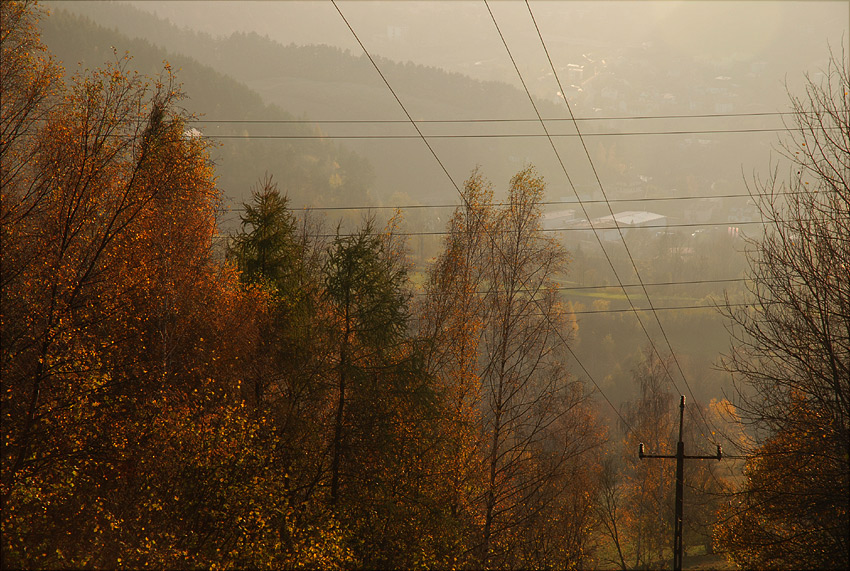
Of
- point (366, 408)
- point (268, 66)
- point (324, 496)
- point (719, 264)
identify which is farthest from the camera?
point (268, 66)

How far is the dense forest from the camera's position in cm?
1027

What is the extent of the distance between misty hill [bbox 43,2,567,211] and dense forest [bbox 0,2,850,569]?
63.0 m

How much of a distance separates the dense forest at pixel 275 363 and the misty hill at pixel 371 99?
62972 mm

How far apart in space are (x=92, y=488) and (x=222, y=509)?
2.31 metres

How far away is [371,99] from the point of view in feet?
507

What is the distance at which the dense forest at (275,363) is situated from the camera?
404 inches

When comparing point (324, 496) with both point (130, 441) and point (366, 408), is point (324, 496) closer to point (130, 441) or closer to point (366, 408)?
point (366, 408)

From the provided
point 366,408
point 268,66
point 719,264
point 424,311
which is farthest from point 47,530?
point 268,66

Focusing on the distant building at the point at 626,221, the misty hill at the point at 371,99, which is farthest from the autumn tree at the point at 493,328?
the distant building at the point at 626,221

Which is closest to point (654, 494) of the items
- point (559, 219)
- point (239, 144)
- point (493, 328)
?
point (493, 328)

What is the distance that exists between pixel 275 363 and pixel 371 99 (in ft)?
480

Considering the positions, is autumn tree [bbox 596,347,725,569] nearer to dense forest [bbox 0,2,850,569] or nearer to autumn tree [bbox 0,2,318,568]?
dense forest [bbox 0,2,850,569]

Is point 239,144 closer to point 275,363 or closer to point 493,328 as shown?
point 493,328

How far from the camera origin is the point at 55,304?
9.84 m
